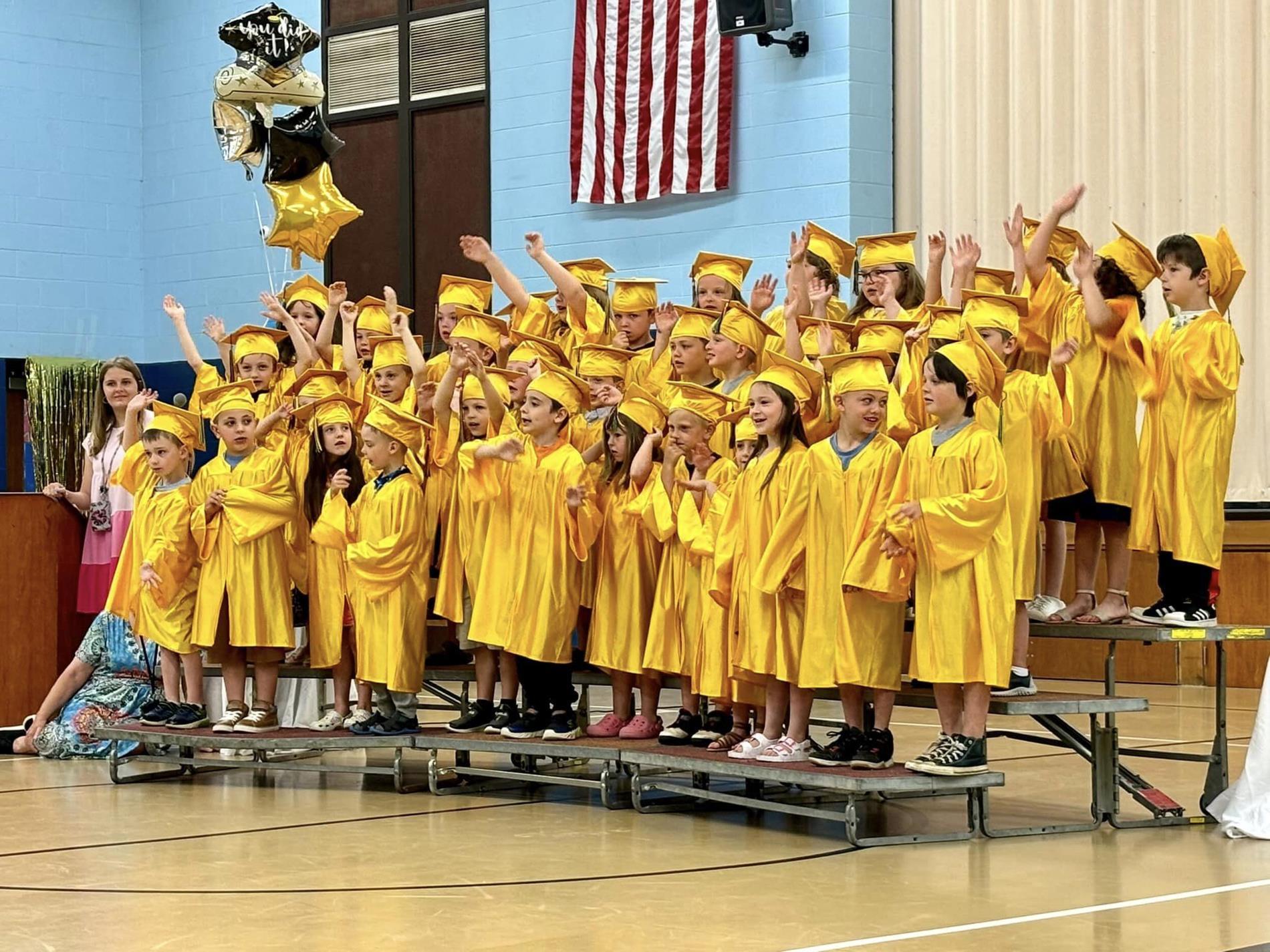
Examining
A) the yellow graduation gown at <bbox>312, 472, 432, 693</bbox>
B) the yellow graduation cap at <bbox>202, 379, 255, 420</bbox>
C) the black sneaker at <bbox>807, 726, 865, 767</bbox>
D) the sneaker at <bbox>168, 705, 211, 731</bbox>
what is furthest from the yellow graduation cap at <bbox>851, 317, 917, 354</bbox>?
the sneaker at <bbox>168, 705, 211, 731</bbox>

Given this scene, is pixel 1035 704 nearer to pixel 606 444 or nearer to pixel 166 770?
pixel 606 444

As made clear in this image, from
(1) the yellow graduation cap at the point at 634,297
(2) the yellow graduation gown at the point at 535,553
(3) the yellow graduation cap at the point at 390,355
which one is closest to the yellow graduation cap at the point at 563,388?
(2) the yellow graduation gown at the point at 535,553

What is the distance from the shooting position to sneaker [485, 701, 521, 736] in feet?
24.8

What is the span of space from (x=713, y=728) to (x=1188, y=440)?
6.91 ft

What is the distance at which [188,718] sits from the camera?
8328 millimetres

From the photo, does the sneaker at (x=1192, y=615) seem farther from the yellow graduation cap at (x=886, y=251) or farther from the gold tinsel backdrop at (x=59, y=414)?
the gold tinsel backdrop at (x=59, y=414)

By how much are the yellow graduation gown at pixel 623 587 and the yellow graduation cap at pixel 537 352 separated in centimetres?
77

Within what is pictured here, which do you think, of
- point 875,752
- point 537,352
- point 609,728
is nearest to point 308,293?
point 537,352

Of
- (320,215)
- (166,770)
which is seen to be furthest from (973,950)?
(320,215)

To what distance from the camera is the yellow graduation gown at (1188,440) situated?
22.1 ft

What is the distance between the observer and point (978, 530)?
6.17 meters

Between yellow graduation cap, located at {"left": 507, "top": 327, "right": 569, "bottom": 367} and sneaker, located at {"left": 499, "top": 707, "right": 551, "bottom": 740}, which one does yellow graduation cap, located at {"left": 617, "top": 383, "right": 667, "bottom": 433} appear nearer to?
yellow graduation cap, located at {"left": 507, "top": 327, "right": 569, "bottom": 367}

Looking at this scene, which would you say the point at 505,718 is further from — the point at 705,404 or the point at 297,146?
the point at 297,146

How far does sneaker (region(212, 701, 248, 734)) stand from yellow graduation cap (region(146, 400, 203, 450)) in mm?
1189
